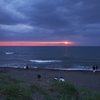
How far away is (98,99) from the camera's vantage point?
3.85 m

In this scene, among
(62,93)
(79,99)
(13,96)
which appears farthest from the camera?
(62,93)

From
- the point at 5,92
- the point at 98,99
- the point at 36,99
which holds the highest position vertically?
A: the point at 5,92

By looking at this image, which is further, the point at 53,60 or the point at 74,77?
the point at 53,60

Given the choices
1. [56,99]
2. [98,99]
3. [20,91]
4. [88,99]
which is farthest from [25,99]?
[98,99]

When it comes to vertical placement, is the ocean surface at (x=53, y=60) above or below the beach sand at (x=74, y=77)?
below

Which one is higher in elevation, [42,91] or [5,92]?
[5,92]

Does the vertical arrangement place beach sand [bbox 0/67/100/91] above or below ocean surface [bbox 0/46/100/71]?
above

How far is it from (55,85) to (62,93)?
0.82 m

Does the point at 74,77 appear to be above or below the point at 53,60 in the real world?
above

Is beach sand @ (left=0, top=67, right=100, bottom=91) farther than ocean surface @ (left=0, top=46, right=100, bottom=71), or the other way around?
ocean surface @ (left=0, top=46, right=100, bottom=71)

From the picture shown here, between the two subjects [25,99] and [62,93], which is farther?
[62,93]

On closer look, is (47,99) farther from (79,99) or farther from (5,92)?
(5,92)

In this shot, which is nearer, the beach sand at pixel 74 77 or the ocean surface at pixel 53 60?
the beach sand at pixel 74 77

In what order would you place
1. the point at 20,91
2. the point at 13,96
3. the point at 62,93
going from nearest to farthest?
the point at 13,96 < the point at 20,91 < the point at 62,93
